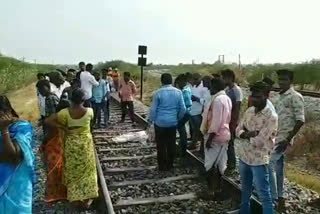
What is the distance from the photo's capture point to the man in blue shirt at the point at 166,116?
7.80 metres

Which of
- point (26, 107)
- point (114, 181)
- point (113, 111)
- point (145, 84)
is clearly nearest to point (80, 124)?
point (114, 181)

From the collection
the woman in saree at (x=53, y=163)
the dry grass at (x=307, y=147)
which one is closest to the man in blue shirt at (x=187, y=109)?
the woman in saree at (x=53, y=163)

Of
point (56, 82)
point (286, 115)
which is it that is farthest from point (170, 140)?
point (286, 115)

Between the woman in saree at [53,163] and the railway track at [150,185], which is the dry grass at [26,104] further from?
the woman in saree at [53,163]

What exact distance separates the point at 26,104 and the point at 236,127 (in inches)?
706

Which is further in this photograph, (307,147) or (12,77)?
(12,77)

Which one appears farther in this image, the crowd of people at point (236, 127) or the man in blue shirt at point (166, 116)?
the man in blue shirt at point (166, 116)

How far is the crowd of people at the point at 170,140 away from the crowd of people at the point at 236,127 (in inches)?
0.4

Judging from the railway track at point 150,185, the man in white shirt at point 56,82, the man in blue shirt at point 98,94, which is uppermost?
the man in white shirt at point 56,82

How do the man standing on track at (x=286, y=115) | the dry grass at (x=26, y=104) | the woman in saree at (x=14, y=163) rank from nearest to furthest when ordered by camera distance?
the woman in saree at (x=14, y=163) < the man standing on track at (x=286, y=115) < the dry grass at (x=26, y=104)

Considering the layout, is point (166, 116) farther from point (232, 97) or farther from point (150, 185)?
point (150, 185)

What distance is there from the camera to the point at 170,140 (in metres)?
8.07

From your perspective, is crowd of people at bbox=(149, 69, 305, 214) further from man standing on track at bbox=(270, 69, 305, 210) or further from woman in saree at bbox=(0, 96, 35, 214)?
woman in saree at bbox=(0, 96, 35, 214)

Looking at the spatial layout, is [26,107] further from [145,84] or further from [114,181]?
[114,181]
